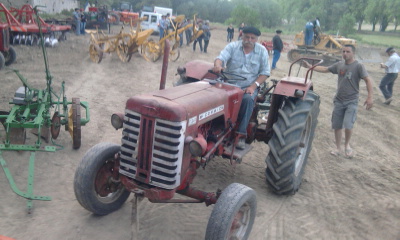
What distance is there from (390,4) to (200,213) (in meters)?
45.6

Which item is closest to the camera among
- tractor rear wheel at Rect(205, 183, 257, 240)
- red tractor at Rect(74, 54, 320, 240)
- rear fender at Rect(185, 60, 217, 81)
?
tractor rear wheel at Rect(205, 183, 257, 240)

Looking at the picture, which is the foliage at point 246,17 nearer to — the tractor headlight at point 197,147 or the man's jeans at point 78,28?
the man's jeans at point 78,28

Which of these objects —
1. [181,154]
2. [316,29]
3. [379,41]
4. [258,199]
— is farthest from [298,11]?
[181,154]

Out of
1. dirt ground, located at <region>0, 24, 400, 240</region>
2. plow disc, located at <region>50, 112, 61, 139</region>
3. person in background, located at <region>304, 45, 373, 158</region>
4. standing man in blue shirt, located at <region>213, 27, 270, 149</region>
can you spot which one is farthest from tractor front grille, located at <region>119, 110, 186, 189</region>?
person in background, located at <region>304, 45, 373, 158</region>

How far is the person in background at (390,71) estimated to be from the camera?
32.0 ft

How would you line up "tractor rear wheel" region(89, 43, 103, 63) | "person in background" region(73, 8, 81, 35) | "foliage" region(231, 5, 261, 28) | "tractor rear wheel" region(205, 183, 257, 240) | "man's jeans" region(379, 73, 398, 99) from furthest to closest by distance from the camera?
1. "foliage" region(231, 5, 261, 28)
2. "person in background" region(73, 8, 81, 35)
3. "tractor rear wheel" region(89, 43, 103, 63)
4. "man's jeans" region(379, 73, 398, 99)
5. "tractor rear wheel" region(205, 183, 257, 240)

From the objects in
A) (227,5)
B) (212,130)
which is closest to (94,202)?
(212,130)

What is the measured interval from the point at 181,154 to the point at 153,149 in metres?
0.23

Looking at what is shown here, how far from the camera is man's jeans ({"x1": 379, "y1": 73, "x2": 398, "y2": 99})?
991cm

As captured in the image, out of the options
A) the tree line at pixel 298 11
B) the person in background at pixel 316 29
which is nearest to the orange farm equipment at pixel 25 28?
the person in background at pixel 316 29

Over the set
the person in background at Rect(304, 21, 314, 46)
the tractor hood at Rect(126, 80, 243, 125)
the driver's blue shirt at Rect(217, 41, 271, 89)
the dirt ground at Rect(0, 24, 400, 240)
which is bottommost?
the dirt ground at Rect(0, 24, 400, 240)

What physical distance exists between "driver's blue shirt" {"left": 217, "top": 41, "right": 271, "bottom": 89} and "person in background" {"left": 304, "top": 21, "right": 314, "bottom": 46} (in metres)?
15.5

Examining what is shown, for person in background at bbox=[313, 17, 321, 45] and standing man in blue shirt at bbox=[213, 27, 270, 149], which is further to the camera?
person in background at bbox=[313, 17, 321, 45]

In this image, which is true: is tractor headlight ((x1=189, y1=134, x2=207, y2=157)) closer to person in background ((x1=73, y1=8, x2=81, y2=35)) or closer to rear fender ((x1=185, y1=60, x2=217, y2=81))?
rear fender ((x1=185, y1=60, x2=217, y2=81))
